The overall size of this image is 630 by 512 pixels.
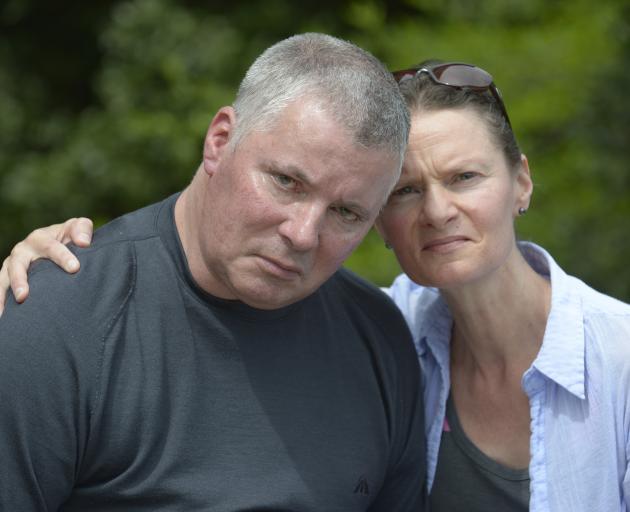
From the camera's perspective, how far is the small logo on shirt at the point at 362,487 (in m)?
2.25

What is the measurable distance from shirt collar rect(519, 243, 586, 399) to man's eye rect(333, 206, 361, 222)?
68cm

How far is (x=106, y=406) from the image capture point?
1945 millimetres

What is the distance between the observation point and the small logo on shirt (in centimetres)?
225

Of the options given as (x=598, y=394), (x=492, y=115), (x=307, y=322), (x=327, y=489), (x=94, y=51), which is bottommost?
(x=327, y=489)

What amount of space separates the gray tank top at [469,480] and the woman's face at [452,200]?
0.46 m

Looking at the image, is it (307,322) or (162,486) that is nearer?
(162,486)

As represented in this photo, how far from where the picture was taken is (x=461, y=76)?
241cm

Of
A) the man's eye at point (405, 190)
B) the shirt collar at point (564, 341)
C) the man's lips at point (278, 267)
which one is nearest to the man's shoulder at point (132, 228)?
the man's lips at point (278, 267)

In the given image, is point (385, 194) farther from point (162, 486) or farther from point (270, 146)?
point (162, 486)

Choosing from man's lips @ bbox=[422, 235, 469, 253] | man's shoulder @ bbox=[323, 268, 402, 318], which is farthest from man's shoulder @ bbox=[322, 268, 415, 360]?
man's lips @ bbox=[422, 235, 469, 253]

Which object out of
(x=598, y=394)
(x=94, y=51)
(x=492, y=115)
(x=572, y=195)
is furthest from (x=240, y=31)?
(x=598, y=394)

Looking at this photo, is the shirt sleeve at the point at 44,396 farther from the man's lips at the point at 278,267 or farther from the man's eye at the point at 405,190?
the man's eye at the point at 405,190

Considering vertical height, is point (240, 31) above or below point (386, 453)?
above

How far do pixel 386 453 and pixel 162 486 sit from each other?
602 mm
